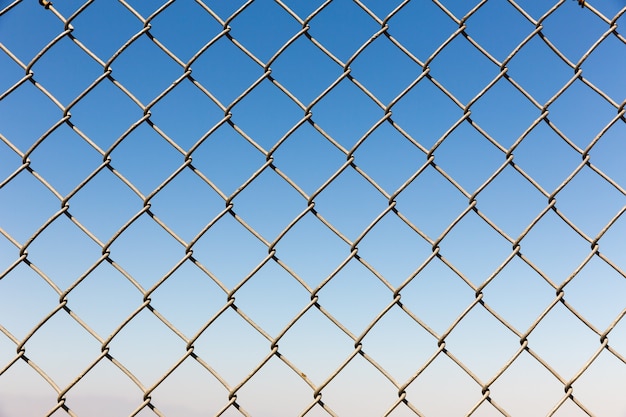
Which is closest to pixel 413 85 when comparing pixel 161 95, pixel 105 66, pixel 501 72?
pixel 501 72

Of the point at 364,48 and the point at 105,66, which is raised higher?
the point at 364,48

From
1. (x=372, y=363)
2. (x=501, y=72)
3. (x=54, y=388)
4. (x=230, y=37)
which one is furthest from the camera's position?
(x=501, y=72)

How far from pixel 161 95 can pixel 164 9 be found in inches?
12.7

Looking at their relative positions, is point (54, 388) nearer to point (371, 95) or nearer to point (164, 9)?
→ point (164, 9)

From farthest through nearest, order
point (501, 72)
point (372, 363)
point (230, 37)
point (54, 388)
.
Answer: point (501, 72), point (230, 37), point (372, 363), point (54, 388)

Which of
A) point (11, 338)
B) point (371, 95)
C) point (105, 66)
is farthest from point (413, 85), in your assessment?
point (11, 338)

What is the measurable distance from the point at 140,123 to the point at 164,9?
43cm

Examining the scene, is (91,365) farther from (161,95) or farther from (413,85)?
(413,85)

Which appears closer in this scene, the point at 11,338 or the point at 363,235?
the point at 11,338

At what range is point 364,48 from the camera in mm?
1998

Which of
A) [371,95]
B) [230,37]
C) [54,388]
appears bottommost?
[54,388]

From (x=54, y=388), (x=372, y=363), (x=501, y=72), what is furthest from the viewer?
(x=501, y=72)

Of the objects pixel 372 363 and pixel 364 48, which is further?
pixel 364 48

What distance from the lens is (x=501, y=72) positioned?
6.91ft
